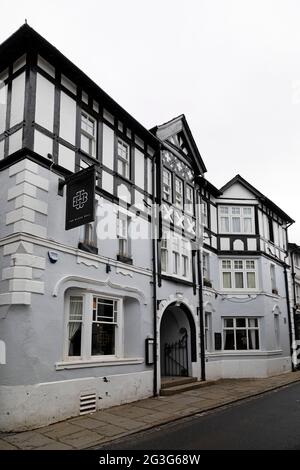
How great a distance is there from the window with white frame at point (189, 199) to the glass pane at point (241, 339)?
6490 millimetres

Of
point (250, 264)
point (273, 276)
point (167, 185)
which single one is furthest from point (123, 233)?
point (273, 276)

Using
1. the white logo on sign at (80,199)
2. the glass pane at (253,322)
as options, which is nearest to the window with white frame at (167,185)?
the white logo on sign at (80,199)

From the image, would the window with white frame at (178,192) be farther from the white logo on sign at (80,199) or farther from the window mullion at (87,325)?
the white logo on sign at (80,199)

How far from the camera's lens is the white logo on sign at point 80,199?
31.7ft

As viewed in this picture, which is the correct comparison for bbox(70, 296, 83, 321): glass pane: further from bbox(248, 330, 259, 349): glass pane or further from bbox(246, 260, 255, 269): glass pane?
bbox(246, 260, 255, 269): glass pane

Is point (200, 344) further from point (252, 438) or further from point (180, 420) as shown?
point (252, 438)

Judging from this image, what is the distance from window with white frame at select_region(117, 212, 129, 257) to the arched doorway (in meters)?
4.08

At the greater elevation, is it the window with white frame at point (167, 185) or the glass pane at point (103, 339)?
the window with white frame at point (167, 185)

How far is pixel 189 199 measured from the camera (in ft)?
57.3

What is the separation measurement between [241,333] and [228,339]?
0.75m

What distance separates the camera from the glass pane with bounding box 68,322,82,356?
412 inches

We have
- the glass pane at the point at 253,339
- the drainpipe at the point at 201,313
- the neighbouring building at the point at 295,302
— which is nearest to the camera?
the drainpipe at the point at 201,313

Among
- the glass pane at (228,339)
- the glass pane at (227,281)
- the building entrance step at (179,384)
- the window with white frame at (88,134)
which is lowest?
the building entrance step at (179,384)

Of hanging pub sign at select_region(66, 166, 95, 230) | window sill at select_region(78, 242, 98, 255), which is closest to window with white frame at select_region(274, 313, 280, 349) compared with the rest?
window sill at select_region(78, 242, 98, 255)
